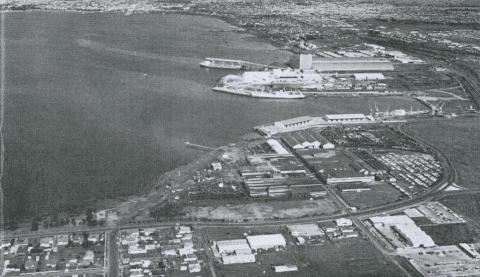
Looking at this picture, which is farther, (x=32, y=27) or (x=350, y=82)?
(x=32, y=27)

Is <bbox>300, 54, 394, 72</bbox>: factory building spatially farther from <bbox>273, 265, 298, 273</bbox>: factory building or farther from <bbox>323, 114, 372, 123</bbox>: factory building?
<bbox>273, 265, 298, 273</bbox>: factory building

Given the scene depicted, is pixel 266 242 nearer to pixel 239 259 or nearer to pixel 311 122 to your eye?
pixel 239 259

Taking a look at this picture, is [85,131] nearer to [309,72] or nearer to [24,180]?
[24,180]

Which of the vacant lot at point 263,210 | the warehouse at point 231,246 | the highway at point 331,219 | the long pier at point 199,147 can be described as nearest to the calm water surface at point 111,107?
the long pier at point 199,147

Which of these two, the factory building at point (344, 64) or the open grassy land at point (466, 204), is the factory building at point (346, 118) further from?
the factory building at point (344, 64)

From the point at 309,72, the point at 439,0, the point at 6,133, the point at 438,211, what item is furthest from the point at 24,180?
the point at 439,0

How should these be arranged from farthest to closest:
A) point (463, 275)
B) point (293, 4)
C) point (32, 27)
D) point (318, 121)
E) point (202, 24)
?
point (293, 4), point (202, 24), point (32, 27), point (318, 121), point (463, 275)

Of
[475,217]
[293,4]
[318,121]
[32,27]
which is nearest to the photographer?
[475,217]
